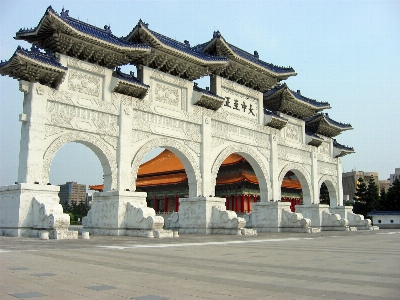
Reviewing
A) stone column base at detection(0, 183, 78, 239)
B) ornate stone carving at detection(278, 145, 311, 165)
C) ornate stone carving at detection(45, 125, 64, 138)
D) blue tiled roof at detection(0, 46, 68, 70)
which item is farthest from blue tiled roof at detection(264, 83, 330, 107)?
stone column base at detection(0, 183, 78, 239)

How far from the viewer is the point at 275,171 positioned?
1018 inches

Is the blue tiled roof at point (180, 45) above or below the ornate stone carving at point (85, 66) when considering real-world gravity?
above

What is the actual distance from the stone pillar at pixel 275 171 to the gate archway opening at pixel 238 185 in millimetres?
6526

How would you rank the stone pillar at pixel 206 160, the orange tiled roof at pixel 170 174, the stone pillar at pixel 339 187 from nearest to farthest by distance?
1. the stone pillar at pixel 206 160
2. the stone pillar at pixel 339 187
3. the orange tiled roof at pixel 170 174

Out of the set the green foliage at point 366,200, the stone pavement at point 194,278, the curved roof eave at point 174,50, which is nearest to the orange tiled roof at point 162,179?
the curved roof eave at point 174,50

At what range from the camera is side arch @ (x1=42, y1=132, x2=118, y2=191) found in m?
16.1

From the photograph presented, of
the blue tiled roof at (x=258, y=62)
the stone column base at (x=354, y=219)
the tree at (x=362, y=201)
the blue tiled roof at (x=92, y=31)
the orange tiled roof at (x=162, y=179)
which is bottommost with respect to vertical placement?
the stone column base at (x=354, y=219)

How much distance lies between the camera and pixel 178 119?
2055 cm

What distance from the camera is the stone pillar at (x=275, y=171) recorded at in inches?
1005

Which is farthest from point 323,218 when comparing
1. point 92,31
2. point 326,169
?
point 92,31

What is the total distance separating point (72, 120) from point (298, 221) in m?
13.9

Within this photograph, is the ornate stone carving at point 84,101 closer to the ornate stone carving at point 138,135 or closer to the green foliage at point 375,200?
the ornate stone carving at point 138,135

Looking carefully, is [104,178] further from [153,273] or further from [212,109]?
[153,273]

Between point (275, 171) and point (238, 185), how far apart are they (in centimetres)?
816
